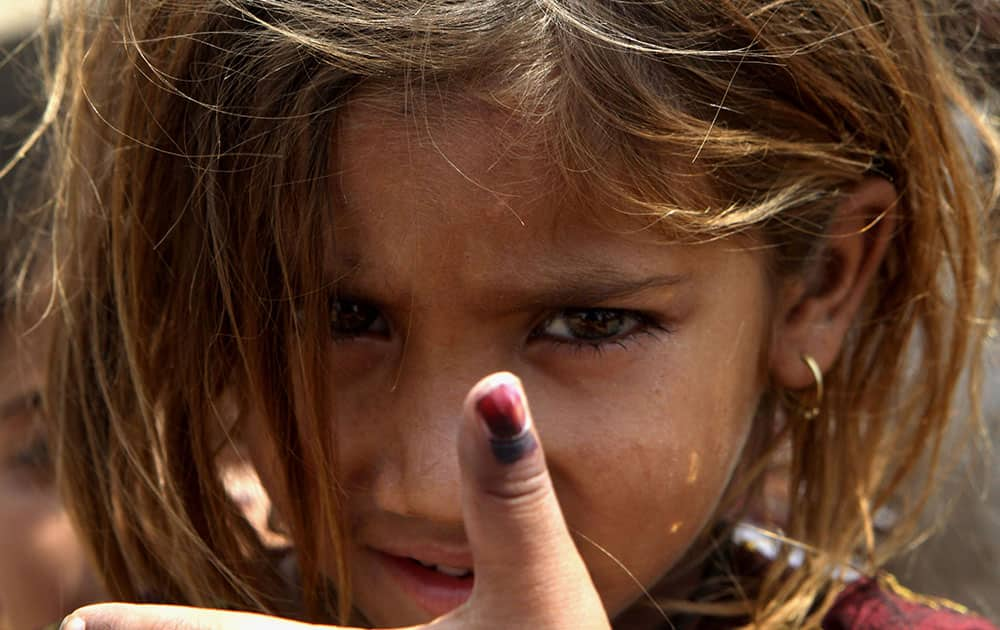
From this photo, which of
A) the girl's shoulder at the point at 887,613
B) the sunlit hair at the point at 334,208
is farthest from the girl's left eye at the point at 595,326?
the girl's shoulder at the point at 887,613

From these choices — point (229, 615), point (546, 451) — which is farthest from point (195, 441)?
point (229, 615)

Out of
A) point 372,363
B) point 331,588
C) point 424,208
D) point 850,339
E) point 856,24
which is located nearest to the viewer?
point 424,208

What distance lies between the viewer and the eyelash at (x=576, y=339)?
1.31 m

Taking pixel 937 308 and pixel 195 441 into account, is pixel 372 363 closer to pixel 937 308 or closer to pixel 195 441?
pixel 195 441

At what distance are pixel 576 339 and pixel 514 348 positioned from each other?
7cm

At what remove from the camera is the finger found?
0.92m

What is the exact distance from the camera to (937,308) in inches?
66.1

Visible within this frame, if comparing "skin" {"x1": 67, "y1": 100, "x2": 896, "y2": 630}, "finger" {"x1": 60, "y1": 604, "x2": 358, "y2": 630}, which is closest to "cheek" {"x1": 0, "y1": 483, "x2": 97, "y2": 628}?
"skin" {"x1": 67, "y1": 100, "x2": 896, "y2": 630}

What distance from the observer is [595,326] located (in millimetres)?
1334

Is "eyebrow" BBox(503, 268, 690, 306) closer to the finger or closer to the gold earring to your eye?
the gold earring

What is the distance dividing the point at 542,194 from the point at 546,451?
0.85 ft

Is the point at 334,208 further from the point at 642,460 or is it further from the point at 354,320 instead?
the point at 642,460

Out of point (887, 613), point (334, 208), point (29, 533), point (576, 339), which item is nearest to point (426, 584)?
point (576, 339)

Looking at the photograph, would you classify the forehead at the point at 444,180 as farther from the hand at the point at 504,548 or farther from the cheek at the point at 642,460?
the hand at the point at 504,548
